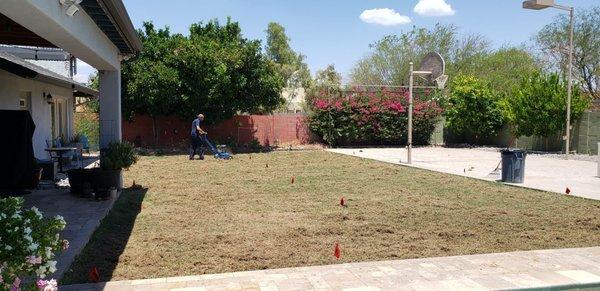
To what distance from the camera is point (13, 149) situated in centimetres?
873

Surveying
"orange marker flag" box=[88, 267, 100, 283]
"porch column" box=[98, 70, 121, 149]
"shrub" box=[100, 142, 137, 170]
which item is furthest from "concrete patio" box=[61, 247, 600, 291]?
"porch column" box=[98, 70, 121, 149]

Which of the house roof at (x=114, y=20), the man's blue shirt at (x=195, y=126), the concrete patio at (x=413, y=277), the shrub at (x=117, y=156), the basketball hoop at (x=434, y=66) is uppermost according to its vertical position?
the basketball hoop at (x=434, y=66)

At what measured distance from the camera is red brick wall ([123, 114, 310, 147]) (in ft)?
77.6

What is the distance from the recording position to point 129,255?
547 centimetres

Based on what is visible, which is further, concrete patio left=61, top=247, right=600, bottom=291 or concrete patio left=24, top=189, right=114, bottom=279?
concrete patio left=24, top=189, right=114, bottom=279

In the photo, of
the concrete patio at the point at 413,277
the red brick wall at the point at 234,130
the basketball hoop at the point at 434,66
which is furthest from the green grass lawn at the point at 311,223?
the red brick wall at the point at 234,130

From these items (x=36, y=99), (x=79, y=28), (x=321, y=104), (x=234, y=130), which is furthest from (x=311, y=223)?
(x=234, y=130)

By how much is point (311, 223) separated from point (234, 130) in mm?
18194

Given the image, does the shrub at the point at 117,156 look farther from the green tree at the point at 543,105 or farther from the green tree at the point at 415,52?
the green tree at the point at 415,52

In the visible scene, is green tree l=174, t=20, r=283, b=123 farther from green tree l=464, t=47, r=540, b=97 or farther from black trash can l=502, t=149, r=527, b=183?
green tree l=464, t=47, r=540, b=97

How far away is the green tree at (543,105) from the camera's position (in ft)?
69.7

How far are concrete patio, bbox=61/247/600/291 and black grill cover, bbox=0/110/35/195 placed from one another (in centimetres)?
530

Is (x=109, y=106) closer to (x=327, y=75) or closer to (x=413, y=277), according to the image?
(x=413, y=277)

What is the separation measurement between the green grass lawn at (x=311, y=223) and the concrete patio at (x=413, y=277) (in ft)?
0.96
